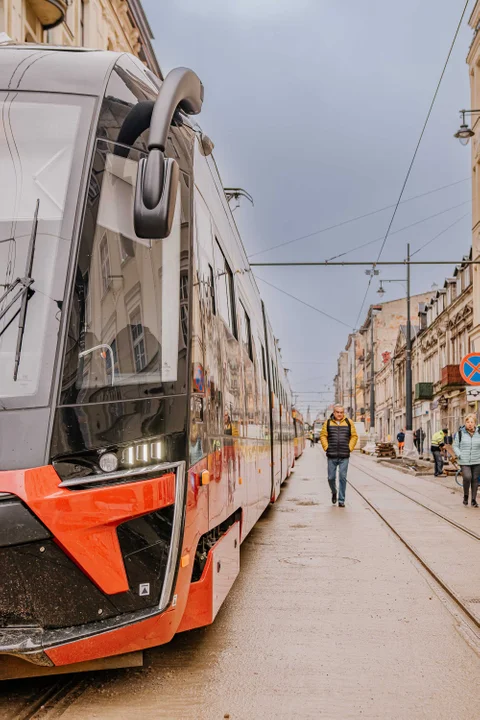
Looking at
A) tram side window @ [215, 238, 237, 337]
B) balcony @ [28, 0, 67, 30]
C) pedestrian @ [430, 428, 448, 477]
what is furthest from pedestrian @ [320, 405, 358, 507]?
balcony @ [28, 0, 67, 30]

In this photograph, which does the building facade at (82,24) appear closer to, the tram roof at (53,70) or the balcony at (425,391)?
the tram roof at (53,70)

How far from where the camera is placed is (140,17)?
31094 mm

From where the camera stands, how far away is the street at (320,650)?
13.5 ft

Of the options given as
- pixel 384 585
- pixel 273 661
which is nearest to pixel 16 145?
pixel 273 661

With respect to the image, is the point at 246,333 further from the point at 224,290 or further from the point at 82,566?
Result: the point at 82,566

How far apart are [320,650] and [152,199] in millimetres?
2973

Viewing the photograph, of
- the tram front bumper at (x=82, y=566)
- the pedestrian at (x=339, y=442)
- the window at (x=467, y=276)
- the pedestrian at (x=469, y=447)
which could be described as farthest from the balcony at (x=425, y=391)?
the tram front bumper at (x=82, y=566)

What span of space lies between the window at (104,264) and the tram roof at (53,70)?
0.84 meters

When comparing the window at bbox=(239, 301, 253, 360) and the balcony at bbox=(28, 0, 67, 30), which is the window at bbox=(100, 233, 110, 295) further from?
the balcony at bbox=(28, 0, 67, 30)

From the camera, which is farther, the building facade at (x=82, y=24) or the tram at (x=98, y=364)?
the building facade at (x=82, y=24)

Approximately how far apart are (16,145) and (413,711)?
3.37 m

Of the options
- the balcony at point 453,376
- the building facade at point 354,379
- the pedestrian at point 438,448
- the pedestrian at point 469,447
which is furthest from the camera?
the building facade at point 354,379

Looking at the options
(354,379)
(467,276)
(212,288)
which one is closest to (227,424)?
(212,288)

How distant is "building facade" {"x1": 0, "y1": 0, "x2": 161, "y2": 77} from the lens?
19422 mm
